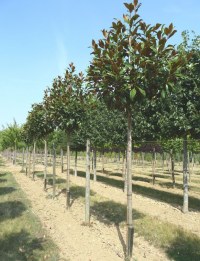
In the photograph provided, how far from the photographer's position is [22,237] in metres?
9.70

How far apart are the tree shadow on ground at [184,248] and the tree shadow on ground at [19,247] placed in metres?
3.70

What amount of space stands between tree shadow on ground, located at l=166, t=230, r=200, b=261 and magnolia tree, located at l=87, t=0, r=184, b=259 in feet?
4.40

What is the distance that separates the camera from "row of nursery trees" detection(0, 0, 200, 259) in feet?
26.8

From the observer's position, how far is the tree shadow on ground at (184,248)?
8517 mm

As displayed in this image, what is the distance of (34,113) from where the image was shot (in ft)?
75.9

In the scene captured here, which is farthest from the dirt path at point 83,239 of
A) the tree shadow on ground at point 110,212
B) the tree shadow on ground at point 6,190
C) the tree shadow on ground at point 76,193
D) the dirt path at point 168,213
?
the tree shadow on ground at point 6,190

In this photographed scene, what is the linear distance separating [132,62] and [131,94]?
3.13 ft

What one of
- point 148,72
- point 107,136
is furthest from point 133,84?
point 107,136

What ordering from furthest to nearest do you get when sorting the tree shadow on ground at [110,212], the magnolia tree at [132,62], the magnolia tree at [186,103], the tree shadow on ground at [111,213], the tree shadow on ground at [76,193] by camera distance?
the tree shadow on ground at [76,193] < the magnolia tree at [186,103] < the tree shadow on ground at [110,212] < the tree shadow on ground at [111,213] < the magnolia tree at [132,62]

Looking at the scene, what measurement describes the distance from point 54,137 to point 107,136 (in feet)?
85.5

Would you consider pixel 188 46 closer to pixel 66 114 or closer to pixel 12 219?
pixel 66 114

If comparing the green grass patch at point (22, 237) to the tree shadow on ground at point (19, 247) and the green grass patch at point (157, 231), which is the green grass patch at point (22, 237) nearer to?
the tree shadow on ground at point (19, 247)

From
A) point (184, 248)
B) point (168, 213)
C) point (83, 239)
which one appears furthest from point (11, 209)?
point (184, 248)

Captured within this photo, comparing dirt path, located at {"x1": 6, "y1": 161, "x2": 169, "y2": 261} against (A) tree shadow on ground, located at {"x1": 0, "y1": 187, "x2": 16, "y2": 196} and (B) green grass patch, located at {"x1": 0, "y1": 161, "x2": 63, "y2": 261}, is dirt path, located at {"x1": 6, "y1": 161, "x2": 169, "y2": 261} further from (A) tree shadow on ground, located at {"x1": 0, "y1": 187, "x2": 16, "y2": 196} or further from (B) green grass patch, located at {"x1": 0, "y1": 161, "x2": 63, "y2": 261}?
(A) tree shadow on ground, located at {"x1": 0, "y1": 187, "x2": 16, "y2": 196}
